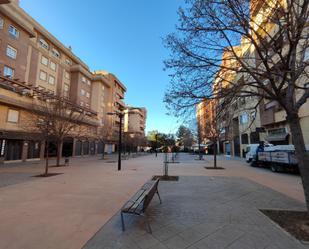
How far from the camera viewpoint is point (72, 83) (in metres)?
41.8

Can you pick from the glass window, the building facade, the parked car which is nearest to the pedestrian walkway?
the building facade

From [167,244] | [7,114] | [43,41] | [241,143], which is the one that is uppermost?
[43,41]

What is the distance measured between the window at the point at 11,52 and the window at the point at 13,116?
23.2 feet

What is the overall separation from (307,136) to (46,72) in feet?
121

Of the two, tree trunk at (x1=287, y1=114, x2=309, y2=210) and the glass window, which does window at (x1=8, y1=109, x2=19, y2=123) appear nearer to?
the glass window

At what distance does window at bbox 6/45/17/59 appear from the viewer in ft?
80.6

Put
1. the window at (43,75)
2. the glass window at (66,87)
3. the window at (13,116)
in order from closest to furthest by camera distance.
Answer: the window at (13,116) < the window at (43,75) < the glass window at (66,87)

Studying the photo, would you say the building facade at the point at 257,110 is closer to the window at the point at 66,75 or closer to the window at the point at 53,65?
the window at the point at 53,65

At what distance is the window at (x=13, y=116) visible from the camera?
2350 centimetres

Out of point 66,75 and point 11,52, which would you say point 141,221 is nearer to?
point 11,52

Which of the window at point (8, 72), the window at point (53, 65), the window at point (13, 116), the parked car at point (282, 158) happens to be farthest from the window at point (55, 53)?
the parked car at point (282, 158)

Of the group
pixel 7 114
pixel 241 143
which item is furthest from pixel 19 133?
pixel 241 143

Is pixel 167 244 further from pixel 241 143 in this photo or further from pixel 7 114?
pixel 241 143

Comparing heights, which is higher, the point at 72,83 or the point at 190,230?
the point at 72,83
